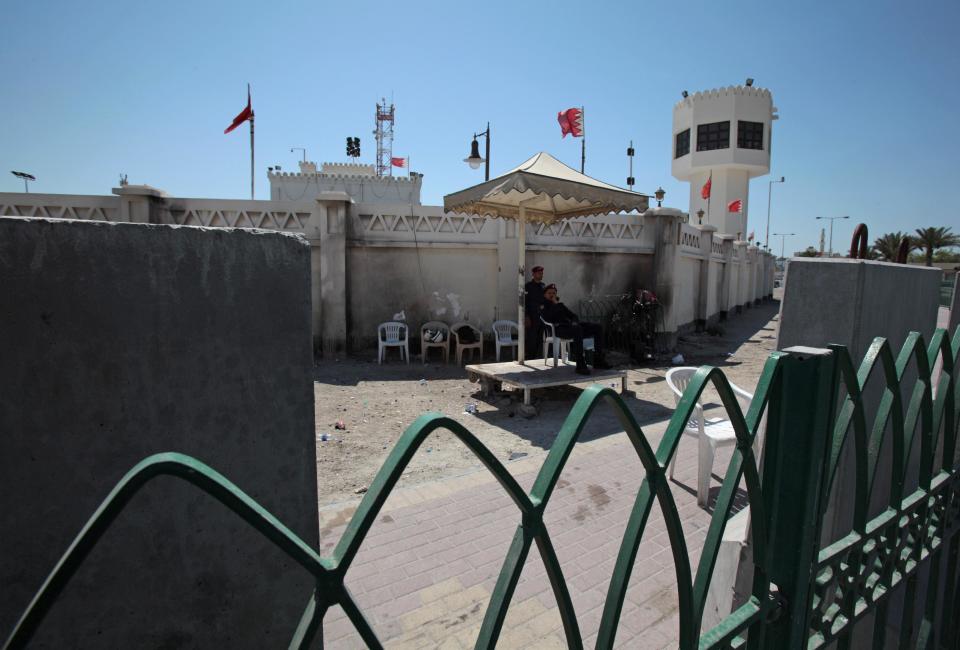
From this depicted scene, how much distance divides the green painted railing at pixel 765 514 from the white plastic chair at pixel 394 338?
863 centimetres

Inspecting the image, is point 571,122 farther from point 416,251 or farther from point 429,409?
point 429,409

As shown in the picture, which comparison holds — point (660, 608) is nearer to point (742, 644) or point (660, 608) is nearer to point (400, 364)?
point (742, 644)

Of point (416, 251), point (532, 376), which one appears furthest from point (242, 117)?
point (532, 376)

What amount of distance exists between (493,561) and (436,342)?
6.89 meters

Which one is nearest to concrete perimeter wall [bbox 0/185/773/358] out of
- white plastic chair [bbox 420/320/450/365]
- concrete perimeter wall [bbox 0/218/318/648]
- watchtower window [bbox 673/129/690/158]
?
white plastic chair [bbox 420/320/450/365]

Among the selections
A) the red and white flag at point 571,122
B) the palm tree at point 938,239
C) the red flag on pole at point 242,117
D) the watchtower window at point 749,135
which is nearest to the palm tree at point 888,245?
the palm tree at point 938,239

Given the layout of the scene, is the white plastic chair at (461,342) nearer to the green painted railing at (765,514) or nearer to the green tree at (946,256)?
the green painted railing at (765,514)

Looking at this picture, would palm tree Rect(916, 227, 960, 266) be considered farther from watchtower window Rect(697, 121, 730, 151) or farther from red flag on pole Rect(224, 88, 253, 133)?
red flag on pole Rect(224, 88, 253, 133)

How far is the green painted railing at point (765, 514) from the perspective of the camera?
2.54 ft

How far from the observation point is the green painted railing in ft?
2.54

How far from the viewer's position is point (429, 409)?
23.3 ft

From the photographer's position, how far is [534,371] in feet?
25.3

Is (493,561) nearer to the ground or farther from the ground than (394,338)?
nearer to the ground

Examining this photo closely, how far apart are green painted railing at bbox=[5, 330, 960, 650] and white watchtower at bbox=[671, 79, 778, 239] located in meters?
30.7
